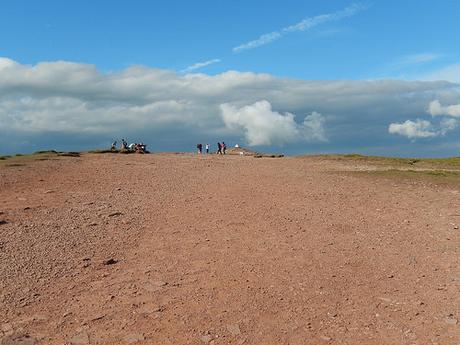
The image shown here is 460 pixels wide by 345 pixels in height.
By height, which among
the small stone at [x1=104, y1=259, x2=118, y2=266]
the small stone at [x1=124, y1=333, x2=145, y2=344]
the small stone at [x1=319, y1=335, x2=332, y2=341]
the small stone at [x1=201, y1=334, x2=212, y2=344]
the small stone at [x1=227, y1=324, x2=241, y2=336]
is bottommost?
the small stone at [x1=319, y1=335, x2=332, y2=341]

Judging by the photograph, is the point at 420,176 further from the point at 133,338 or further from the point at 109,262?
the point at 133,338

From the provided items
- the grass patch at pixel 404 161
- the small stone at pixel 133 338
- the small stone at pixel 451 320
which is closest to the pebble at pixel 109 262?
the small stone at pixel 133 338

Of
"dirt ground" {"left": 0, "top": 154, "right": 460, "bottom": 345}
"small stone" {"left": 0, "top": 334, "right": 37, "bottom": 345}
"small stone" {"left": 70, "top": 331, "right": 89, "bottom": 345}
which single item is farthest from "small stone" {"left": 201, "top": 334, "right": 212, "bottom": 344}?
"small stone" {"left": 0, "top": 334, "right": 37, "bottom": 345}

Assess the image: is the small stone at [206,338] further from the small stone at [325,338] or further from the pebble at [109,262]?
the pebble at [109,262]

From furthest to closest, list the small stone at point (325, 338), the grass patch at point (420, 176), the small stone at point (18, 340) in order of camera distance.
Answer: the grass patch at point (420, 176) < the small stone at point (325, 338) < the small stone at point (18, 340)

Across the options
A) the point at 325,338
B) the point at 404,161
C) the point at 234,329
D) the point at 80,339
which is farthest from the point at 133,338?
the point at 404,161

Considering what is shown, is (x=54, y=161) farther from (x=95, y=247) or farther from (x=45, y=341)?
(x=45, y=341)

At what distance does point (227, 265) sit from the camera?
1061 centimetres

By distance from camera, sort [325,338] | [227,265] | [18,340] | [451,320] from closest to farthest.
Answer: [18,340]
[325,338]
[451,320]
[227,265]

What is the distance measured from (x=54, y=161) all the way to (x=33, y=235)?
16762mm

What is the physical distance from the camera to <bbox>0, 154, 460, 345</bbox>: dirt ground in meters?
7.86

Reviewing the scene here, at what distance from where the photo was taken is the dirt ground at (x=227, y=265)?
7.86 meters

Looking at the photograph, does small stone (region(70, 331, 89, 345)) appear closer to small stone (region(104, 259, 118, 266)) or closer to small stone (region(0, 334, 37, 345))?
small stone (region(0, 334, 37, 345))

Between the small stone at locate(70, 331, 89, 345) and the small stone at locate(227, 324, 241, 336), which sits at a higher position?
the small stone at locate(70, 331, 89, 345)
